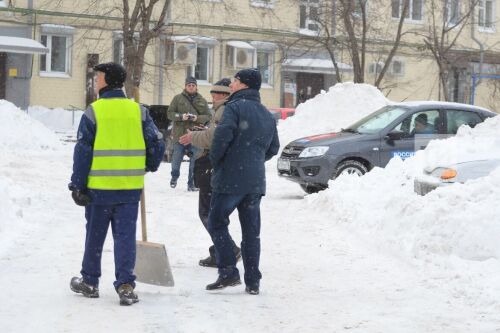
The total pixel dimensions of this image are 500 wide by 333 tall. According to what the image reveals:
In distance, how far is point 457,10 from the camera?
139ft

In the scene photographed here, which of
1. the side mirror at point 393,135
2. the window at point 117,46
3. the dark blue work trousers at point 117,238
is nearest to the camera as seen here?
the dark blue work trousers at point 117,238

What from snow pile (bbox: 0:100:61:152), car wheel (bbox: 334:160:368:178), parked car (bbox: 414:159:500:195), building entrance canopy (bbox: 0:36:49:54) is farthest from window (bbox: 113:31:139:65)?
parked car (bbox: 414:159:500:195)


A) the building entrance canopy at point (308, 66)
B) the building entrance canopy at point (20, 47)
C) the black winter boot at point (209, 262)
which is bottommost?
the black winter boot at point (209, 262)

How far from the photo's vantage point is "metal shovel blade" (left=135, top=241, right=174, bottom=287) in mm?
7484

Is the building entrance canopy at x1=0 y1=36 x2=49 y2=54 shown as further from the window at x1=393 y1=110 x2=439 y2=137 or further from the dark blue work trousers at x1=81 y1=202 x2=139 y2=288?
the dark blue work trousers at x1=81 y1=202 x2=139 y2=288

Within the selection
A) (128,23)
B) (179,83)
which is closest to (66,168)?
(128,23)

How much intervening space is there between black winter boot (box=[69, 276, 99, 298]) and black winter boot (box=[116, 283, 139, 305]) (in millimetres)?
249

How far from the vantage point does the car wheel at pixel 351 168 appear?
48.4 ft

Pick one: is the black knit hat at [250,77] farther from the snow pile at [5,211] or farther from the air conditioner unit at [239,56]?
the air conditioner unit at [239,56]

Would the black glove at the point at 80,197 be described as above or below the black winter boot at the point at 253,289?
above

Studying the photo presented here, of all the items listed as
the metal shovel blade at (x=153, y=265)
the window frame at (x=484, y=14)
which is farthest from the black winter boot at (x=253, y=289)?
the window frame at (x=484, y=14)

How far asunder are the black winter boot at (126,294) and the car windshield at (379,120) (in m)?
8.70

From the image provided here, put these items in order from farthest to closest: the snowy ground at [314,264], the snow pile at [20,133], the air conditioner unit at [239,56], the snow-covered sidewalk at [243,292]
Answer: the air conditioner unit at [239,56] < the snow pile at [20,133] < the snowy ground at [314,264] < the snow-covered sidewalk at [243,292]

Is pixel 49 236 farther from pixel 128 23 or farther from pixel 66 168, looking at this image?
pixel 128 23
